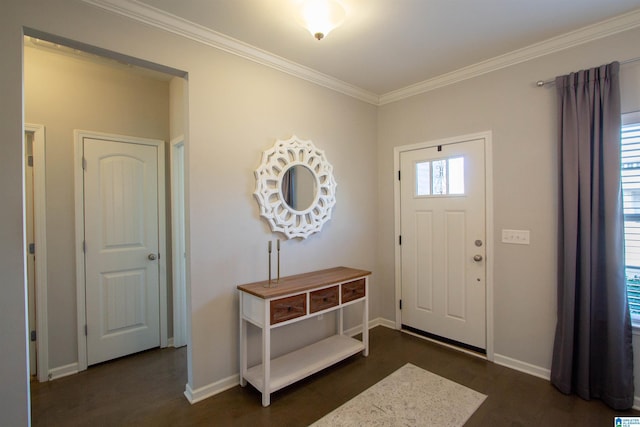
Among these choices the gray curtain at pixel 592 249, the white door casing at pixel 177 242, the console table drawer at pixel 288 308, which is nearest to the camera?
the gray curtain at pixel 592 249

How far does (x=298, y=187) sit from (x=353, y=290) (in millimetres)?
1063

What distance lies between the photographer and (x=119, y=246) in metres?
2.87

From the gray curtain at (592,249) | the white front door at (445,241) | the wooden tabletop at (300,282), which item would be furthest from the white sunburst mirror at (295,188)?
the gray curtain at (592,249)

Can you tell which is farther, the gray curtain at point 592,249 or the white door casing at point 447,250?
the white door casing at point 447,250

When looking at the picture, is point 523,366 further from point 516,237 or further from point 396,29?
point 396,29

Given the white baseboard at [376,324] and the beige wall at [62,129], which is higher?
the beige wall at [62,129]

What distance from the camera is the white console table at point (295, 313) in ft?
7.14

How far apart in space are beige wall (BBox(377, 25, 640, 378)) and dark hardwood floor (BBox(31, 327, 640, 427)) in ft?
1.28

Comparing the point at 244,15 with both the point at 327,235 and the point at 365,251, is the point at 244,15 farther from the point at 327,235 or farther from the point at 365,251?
the point at 365,251

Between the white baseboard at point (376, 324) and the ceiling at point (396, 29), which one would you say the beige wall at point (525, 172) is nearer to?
the ceiling at point (396, 29)

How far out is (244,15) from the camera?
207cm

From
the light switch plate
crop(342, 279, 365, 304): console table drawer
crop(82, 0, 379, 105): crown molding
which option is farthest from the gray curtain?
crop(82, 0, 379, 105): crown molding

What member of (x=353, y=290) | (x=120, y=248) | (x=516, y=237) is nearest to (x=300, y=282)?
(x=353, y=290)

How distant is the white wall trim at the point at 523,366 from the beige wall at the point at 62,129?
3.68 m
